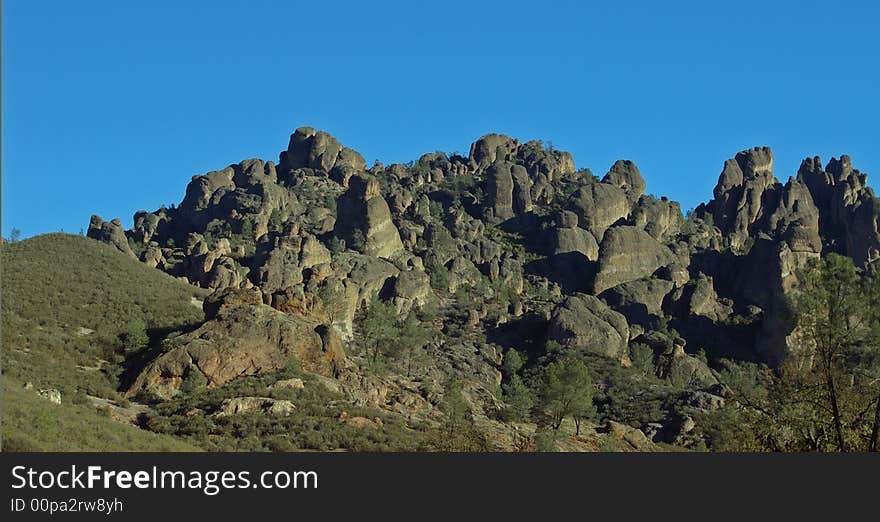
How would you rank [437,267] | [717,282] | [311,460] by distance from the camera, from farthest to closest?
[717,282]
[437,267]
[311,460]

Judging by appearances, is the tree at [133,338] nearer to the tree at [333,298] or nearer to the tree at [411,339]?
the tree at [333,298]

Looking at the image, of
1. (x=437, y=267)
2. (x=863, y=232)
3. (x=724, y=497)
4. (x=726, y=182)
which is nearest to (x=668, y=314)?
(x=437, y=267)

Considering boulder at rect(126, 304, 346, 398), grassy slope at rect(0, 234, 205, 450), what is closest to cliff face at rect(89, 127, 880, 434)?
boulder at rect(126, 304, 346, 398)

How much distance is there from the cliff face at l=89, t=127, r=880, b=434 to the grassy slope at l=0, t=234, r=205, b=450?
1192 cm

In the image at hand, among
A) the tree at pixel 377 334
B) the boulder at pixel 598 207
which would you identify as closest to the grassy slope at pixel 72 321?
the tree at pixel 377 334

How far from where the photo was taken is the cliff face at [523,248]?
391 ft

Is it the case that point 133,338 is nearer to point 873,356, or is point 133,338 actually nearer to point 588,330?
point 873,356

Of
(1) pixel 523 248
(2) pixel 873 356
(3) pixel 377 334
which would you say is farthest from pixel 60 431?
(1) pixel 523 248

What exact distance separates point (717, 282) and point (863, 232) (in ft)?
118

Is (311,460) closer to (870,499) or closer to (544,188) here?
(870,499)

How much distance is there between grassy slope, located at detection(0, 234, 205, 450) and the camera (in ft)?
109

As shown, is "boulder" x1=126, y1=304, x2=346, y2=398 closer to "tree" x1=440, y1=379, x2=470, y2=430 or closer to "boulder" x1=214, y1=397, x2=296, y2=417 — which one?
"boulder" x1=214, y1=397, x2=296, y2=417

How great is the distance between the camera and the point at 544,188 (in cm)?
18825

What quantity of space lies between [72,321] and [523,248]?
363ft
